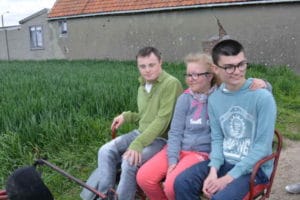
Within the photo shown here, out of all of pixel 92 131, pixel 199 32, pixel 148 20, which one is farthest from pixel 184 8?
pixel 92 131

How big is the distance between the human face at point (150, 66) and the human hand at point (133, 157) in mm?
611

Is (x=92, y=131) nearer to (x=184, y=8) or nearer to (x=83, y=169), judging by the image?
(x=83, y=169)

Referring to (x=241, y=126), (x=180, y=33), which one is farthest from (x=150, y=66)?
(x=180, y=33)

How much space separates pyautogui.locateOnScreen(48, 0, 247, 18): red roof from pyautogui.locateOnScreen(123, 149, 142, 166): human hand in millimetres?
12864

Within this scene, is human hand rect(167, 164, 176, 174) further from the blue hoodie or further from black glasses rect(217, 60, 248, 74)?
black glasses rect(217, 60, 248, 74)

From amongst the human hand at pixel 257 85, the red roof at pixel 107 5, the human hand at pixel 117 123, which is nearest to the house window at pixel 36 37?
the red roof at pixel 107 5

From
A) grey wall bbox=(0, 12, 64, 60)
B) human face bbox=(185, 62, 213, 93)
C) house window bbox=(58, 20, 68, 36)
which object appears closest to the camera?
human face bbox=(185, 62, 213, 93)

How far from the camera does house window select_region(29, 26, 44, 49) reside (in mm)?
27411

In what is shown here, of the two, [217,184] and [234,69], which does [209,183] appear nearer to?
[217,184]

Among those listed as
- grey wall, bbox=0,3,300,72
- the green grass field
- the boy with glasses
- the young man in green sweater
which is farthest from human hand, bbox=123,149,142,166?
grey wall, bbox=0,3,300,72

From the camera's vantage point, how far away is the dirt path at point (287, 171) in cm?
417

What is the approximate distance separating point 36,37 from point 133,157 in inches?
1040

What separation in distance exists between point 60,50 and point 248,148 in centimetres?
2330

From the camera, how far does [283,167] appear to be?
495 centimetres
